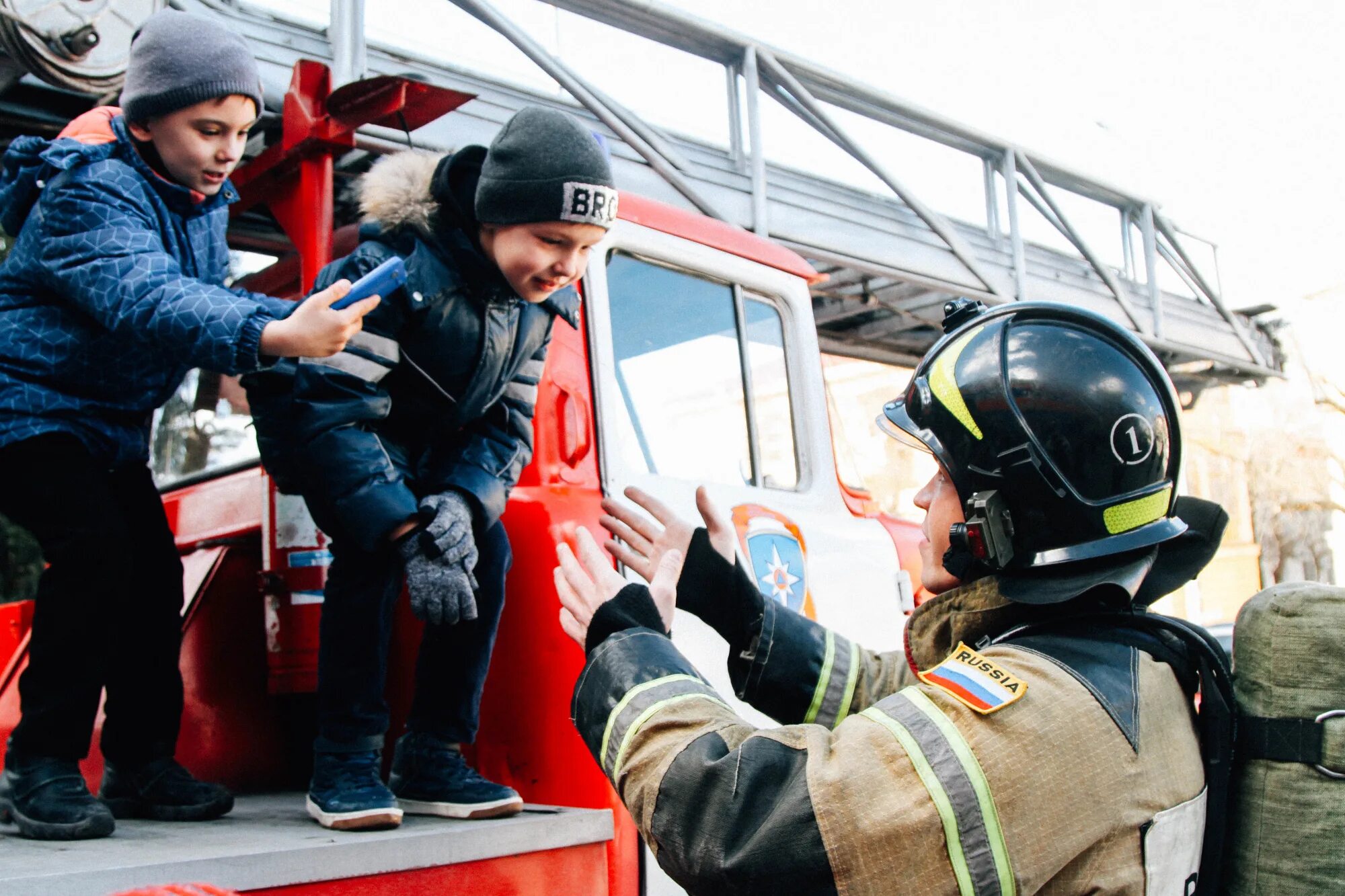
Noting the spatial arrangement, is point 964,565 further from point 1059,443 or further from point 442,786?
point 442,786

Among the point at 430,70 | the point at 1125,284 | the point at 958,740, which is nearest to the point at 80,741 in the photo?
the point at 958,740

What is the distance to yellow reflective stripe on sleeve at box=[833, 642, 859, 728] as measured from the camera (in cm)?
196

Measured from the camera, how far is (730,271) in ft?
10.2

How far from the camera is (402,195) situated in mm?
2355

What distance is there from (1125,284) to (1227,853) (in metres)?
5.14

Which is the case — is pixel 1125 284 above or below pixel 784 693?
above

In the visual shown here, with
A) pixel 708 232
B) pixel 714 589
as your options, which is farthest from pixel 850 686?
pixel 708 232

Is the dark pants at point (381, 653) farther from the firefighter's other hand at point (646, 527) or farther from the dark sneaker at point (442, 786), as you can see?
the firefighter's other hand at point (646, 527)

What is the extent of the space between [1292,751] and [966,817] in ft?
1.48

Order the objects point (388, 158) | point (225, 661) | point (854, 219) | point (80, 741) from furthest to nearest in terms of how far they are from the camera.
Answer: point (854, 219) < point (225, 661) < point (388, 158) < point (80, 741)

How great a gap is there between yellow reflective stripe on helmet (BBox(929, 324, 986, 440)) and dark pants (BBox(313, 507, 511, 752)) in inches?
42.4

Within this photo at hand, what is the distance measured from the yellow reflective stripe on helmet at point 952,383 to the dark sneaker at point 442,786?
1.12 metres

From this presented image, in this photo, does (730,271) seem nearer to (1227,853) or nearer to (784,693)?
(784,693)

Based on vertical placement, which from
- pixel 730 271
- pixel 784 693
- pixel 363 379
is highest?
pixel 730 271
